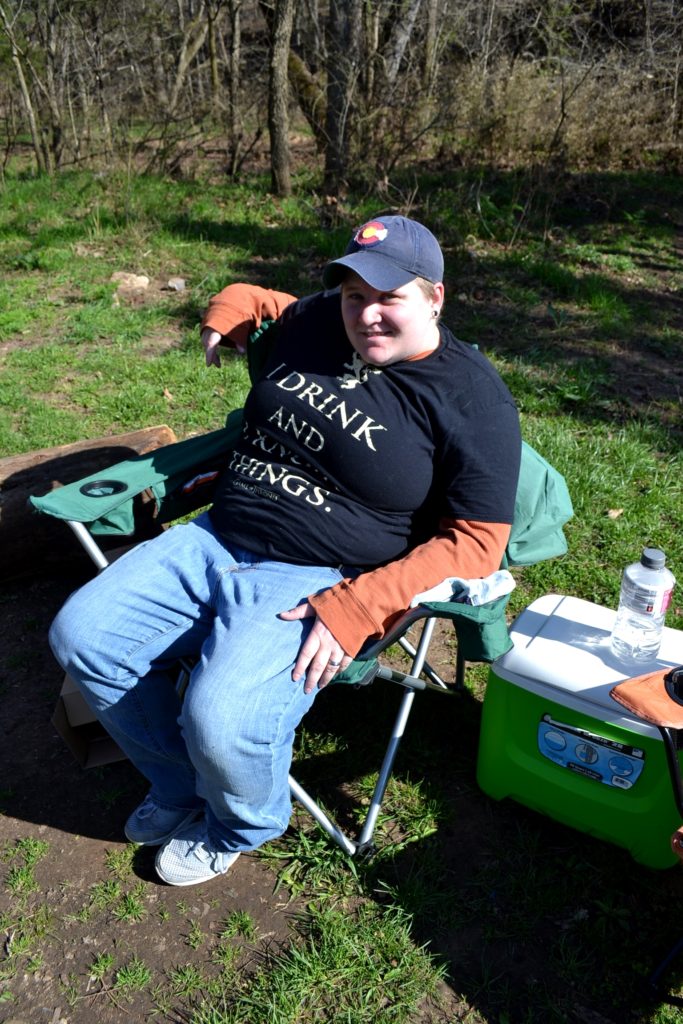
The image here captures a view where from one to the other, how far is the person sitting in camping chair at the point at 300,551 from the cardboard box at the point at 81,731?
1.12ft

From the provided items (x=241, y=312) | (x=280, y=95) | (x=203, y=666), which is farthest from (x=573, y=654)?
(x=280, y=95)

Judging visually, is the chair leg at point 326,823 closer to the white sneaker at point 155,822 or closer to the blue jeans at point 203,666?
the blue jeans at point 203,666

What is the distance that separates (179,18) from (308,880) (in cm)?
973

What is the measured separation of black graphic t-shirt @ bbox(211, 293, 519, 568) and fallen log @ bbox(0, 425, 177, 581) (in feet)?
3.73

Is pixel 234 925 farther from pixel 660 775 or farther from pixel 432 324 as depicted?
pixel 432 324

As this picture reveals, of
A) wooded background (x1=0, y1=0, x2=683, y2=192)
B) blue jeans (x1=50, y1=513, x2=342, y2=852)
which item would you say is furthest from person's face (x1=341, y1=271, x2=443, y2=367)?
wooded background (x1=0, y1=0, x2=683, y2=192)

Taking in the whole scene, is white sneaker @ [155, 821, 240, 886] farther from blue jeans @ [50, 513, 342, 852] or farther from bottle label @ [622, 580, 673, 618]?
bottle label @ [622, 580, 673, 618]

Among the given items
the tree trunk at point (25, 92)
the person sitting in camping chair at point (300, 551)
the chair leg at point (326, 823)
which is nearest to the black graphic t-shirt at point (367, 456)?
the person sitting in camping chair at point (300, 551)

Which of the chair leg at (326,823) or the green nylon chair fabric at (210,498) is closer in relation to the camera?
the green nylon chair fabric at (210,498)

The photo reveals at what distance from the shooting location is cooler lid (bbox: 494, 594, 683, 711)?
2.17 meters

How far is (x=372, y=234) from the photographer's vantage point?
2.16 meters

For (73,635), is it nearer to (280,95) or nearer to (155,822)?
(155,822)

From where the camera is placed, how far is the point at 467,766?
264 cm

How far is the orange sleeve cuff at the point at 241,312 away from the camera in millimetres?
2629
